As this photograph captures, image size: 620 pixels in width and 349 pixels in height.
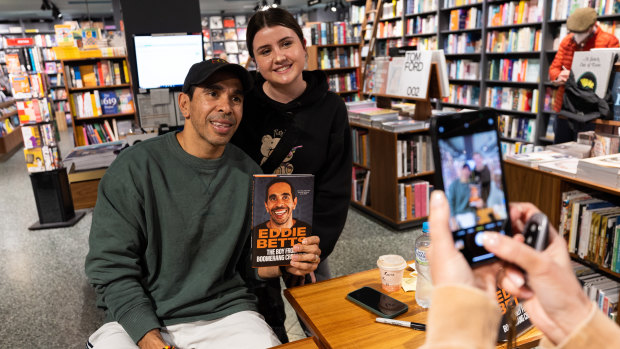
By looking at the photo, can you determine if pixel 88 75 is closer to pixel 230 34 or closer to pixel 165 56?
pixel 165 56

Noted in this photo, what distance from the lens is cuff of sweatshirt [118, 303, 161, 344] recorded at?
1.27 m

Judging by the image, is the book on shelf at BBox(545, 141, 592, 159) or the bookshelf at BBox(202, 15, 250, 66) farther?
the bookshelf at BBox(202, 15, 250, 66)

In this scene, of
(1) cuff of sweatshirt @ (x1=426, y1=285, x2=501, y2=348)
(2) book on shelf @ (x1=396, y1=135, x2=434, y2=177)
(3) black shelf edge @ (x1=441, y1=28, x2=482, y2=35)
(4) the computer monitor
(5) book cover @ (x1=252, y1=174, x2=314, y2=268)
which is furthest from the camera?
(3) black shelf edge @ (x1=441, y1=28, x2=482, y2=35)

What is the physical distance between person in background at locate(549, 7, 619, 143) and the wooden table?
291cm

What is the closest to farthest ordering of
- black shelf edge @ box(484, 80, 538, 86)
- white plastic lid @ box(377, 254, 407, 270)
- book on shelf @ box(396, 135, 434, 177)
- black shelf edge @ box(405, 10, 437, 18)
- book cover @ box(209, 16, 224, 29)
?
1. white plastic lid @ box(377, 254, 407, 270)
2. book on shelf @ box(396, 135, 434, 177)
3. black shelf edge @ box(484, 80, 538, 86)
4. black shelf edge @ box(405, 10, 437, 18)
5. book cover @ box(209, 16, 224, 29)

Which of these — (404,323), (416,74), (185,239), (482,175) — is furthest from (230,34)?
(482,175)

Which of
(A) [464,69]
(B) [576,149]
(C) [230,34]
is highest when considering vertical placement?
(C) [230,34]

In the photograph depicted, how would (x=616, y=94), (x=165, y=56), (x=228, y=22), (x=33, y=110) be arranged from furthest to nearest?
(x=228, y=22), (x=33, y=110), (x=165, y=56), (x=616, y=94)

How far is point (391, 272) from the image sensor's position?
1.33 m

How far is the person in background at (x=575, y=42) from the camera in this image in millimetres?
3703

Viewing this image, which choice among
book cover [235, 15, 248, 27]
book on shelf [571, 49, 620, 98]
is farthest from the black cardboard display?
book cover [235, 15, 248, 27]

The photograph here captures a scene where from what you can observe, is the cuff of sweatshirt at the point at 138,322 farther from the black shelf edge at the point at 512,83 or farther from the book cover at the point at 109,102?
the black shelf edge at the point at 512,83

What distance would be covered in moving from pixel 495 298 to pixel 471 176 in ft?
0.67

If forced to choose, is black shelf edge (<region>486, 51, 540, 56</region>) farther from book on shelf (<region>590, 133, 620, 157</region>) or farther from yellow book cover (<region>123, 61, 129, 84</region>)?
yellow book cover (<region>123, 61, 129, 84</region>)
